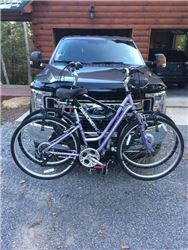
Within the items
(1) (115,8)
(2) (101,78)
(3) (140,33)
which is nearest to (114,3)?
(1) (115,8)

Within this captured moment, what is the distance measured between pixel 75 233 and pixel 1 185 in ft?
4.39

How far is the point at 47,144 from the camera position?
3.19 m

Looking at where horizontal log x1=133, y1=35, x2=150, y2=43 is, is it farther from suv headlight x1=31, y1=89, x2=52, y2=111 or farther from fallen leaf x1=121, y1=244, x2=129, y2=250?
fallen leaf x1=121, y1=244, x2=129, y2=250

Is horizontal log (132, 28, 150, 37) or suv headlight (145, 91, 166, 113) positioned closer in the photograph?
suv headlight (145, 91, 166, 113)

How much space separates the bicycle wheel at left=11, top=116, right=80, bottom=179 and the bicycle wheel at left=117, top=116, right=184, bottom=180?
578mm

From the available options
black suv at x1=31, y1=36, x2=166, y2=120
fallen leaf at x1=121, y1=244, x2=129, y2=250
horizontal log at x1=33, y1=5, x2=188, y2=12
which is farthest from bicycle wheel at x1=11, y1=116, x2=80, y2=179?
horizontal log at x1=33, y1=5, x2=188, y2=12

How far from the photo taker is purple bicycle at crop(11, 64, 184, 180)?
3.09 m

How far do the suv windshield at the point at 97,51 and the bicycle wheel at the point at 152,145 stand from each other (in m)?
1.69

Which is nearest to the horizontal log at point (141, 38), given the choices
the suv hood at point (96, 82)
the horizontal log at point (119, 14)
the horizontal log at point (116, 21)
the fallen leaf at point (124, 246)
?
the horizontal log at point (116, 21)

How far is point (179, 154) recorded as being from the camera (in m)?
3.25

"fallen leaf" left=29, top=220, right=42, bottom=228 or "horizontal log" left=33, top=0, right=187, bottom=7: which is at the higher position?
"horizontal log" left=33, top=0, right=187, bottom=7

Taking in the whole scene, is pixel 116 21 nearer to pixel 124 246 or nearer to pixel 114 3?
pixel 114 3

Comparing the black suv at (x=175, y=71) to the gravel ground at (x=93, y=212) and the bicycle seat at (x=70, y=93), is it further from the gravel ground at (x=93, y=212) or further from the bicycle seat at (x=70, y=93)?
the bicycle seat at (x=70, y=93)

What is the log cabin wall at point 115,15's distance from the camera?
838 cm
